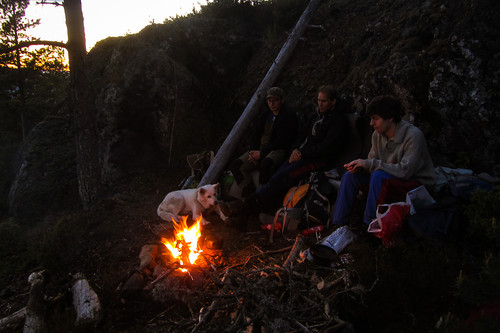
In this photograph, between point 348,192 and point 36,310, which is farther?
point 348,192

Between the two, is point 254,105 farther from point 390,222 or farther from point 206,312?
point 206,312

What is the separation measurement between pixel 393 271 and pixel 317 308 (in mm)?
884

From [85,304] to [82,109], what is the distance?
5290mm

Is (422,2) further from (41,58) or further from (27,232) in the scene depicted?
(41,58)

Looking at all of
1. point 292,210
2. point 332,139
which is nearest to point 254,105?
point 332,139

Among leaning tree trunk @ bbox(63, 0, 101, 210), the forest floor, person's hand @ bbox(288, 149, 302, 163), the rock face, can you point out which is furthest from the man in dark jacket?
leaning tree trunk @ bbox(63, 0, 101, 210)

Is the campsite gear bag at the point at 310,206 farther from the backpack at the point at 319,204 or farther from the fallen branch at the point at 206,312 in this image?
the fallen branch at the point at 206,312

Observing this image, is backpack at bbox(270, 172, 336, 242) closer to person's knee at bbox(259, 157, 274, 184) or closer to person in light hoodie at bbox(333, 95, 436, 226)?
person in light hoodie at bbox(333, 95, 436, 226)

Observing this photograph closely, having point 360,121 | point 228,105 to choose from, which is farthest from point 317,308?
point 228,105

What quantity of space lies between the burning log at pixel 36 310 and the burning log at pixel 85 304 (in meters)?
0.36

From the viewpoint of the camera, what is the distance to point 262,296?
2.83 metres

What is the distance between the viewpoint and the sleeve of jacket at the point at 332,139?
519 cm

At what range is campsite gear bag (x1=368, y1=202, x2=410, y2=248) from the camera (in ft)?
11.6

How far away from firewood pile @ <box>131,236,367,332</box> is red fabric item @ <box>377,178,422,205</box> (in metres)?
0.92
